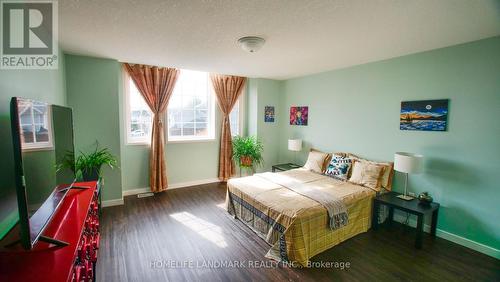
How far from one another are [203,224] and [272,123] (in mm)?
2960

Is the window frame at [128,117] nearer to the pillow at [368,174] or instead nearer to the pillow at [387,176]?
the pillow at [368,174]

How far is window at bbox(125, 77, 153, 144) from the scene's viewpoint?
423cm

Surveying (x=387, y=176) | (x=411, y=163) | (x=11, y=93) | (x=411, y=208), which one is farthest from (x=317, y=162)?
(x=11, y=93)

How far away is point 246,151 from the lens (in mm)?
4855

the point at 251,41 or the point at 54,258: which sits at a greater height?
the point at 251,41

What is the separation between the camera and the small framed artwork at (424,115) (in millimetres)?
2867

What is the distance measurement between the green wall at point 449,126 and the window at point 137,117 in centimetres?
370

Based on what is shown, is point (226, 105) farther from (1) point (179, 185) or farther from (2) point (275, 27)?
(2) point (275, 27)

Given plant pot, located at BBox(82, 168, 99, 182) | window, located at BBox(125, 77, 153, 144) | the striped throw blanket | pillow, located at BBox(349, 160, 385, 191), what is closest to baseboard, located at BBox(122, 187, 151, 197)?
window, located at BBox(125, 77, 153, 144)

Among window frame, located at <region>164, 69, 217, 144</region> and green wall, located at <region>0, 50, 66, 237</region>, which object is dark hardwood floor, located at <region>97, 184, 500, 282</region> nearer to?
green wall, located at <region>0, 50, 66, 237</region>

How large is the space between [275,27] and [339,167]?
251 centimetres

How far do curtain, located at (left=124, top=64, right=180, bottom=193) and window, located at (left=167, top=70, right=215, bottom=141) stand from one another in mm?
254

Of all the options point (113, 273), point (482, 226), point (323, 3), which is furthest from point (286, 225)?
point (482, 226)

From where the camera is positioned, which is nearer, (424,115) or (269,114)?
(424,115)
